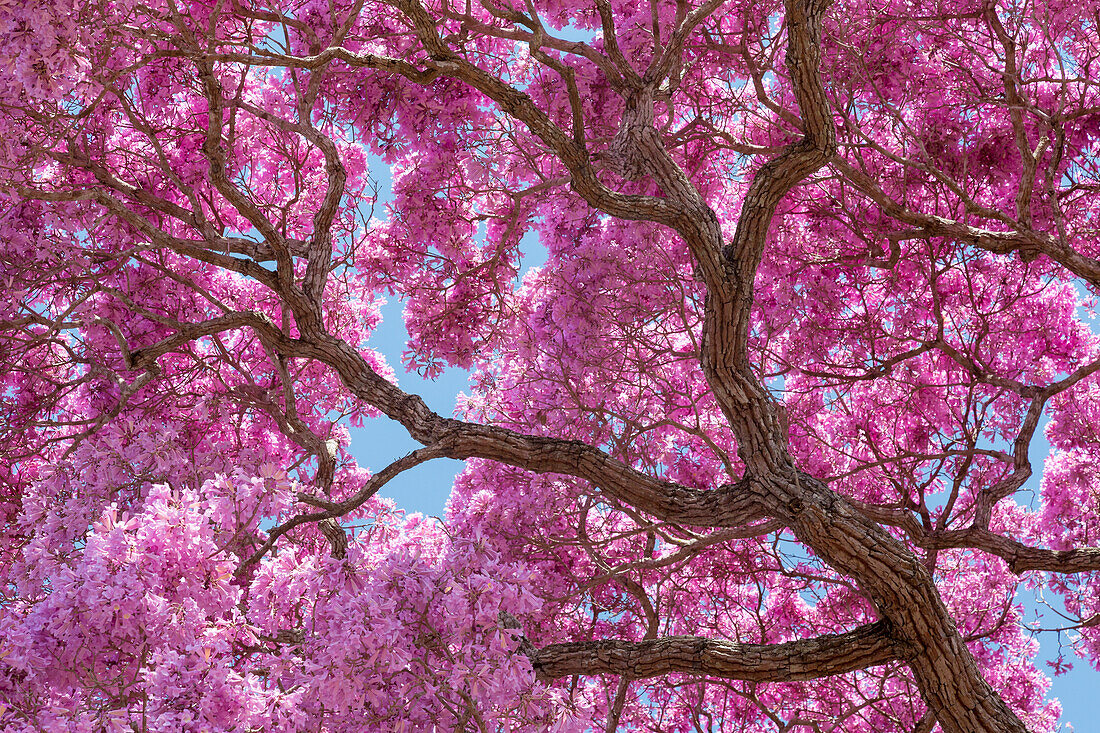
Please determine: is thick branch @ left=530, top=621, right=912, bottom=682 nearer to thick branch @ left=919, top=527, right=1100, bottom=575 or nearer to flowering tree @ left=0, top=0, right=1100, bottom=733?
flowering tree @ left=0, top=0, right=1100, bottom=733

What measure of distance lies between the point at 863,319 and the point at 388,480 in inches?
212

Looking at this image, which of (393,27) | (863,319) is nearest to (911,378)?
(863,319)

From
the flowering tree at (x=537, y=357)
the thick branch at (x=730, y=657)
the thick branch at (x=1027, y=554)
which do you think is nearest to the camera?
the flowering tree at (x=537, y=357)

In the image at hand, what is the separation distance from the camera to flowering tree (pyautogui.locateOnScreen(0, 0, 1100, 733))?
4336mm

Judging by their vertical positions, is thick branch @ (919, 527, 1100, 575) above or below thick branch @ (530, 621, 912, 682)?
above

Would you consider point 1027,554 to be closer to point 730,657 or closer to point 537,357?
point 730,657

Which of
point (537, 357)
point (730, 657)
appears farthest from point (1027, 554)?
point (537, 357)

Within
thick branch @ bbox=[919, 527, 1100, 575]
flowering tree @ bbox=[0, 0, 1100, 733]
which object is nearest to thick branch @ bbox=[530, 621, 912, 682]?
flowering tree @ bbox=[0, 0, 1100, 733]

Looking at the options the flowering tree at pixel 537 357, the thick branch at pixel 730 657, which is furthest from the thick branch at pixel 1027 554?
the thick branch at pixel 730 657

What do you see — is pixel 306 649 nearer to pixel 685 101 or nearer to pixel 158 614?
pixel 158 614

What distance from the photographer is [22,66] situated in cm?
447

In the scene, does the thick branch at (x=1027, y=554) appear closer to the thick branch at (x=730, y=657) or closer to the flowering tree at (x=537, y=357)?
the flowering tree at (x=537, y=357)

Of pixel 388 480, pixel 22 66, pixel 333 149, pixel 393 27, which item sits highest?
pixel 393 27

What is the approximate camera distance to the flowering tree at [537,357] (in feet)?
14.2
